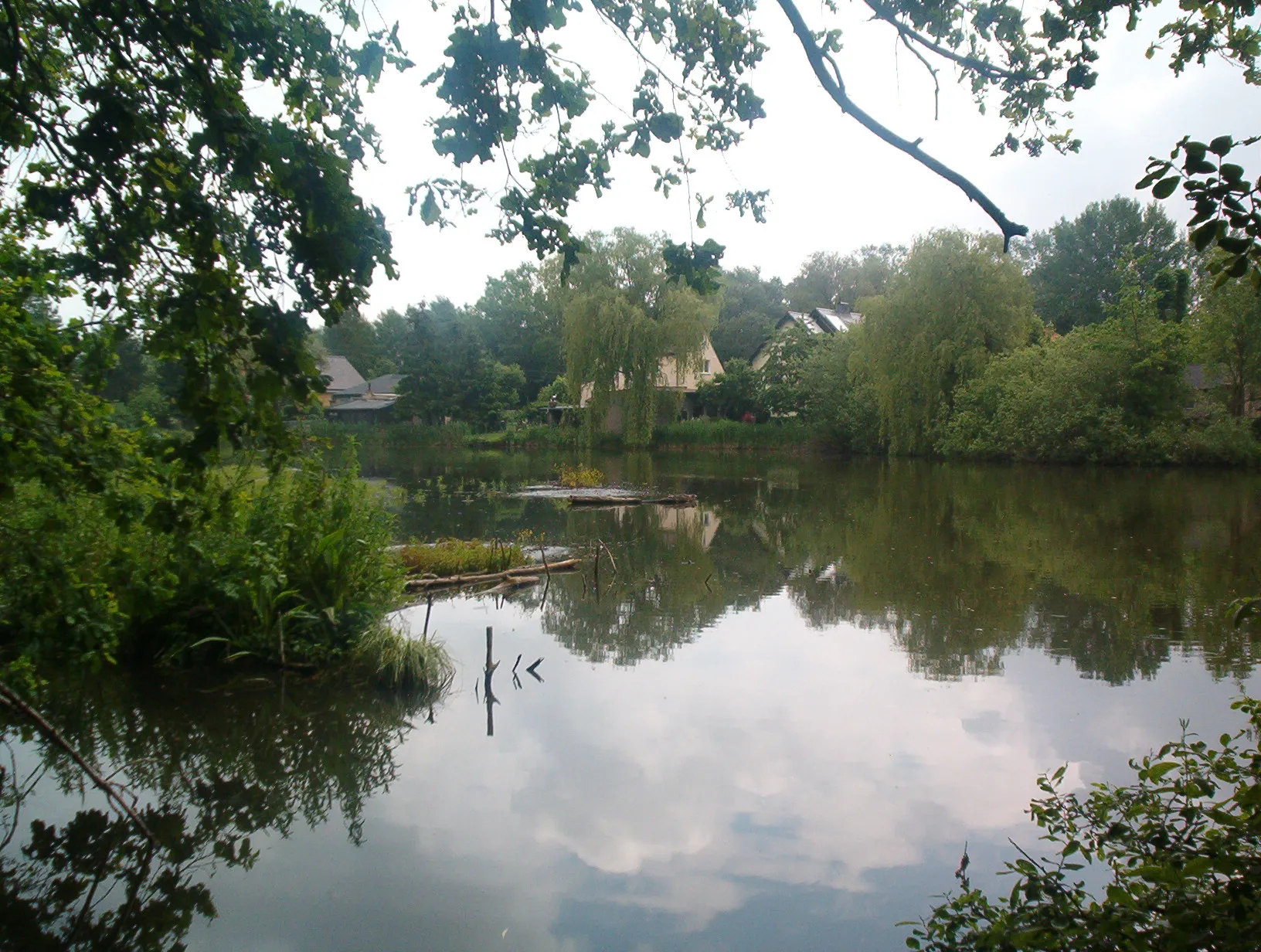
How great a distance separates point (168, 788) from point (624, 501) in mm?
16878

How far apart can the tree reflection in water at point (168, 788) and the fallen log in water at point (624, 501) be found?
1456 cm

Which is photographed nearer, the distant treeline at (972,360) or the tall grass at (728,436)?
the distant treeline at (972,360)

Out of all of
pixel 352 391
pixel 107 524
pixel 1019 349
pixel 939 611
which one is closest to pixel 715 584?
pixel 939 611

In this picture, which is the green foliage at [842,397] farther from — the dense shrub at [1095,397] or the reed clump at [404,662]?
the reed clump at [404,662]

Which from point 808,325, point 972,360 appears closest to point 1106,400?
point 972,360

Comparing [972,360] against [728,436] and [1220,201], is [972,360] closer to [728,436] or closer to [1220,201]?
[728,436]

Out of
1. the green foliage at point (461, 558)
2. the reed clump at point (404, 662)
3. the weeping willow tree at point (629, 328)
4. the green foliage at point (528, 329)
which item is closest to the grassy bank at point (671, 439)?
the weeping willow tree at point (629, 328)

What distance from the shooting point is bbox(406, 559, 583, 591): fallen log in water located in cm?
1161

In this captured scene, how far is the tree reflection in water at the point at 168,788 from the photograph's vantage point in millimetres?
4348

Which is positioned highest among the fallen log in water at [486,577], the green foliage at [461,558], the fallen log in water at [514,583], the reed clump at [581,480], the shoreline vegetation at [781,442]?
the shoreline vegetation at [781,442]

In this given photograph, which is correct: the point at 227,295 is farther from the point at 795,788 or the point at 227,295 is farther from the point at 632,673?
the point at 632,673

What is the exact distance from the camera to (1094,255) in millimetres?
58219

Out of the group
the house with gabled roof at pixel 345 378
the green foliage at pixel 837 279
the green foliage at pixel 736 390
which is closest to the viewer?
the green foliage at pixel 736 390

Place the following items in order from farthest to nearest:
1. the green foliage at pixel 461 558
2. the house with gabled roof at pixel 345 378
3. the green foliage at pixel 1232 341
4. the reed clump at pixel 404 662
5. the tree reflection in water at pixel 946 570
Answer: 1. the house with gabled roof at pixel 345 378
2. the green foliage at pixel 1232 341
3. the green foliage at pixel 461 558
4. the tree reflection in water at pixel 946 570
5. the reed clump at pixel 404 662
